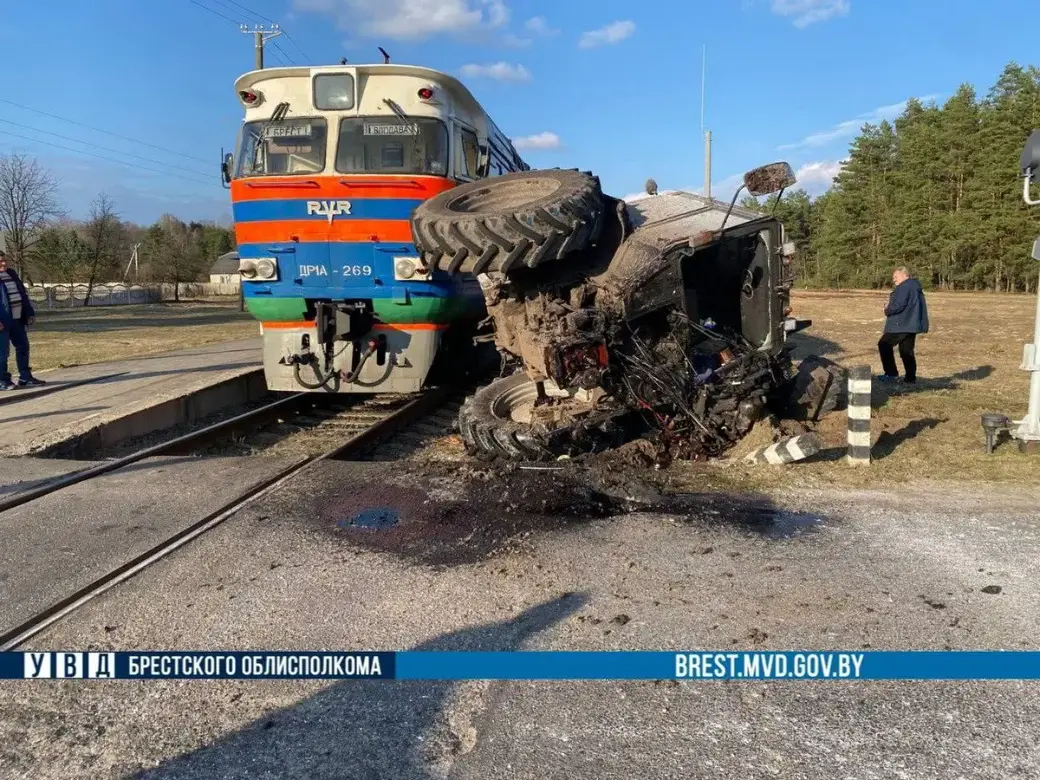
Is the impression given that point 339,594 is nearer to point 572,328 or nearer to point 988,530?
point 572,328

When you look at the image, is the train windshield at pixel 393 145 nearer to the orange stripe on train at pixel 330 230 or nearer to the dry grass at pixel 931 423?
the orange stripe on train at pixel 330 230

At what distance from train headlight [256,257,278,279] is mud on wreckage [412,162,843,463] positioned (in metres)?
2.39

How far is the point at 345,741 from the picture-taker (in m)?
2.84

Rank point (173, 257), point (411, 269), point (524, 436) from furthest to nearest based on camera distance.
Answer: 1. point (173, 257)
2. point (411, 269)
3. point (524, 436)

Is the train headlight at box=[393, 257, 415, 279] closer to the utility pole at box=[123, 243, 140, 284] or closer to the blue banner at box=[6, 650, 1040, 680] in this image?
the blue banner at box=[6, 650, 1040, 680]

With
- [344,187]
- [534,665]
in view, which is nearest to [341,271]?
[344,187]

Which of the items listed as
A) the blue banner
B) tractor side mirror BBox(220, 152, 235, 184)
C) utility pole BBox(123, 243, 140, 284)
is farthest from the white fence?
the blue banner

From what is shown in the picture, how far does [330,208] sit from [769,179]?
4.70 metres

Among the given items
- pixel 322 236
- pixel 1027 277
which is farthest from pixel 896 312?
pixel 1027 277

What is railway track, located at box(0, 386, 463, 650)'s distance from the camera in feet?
13.7

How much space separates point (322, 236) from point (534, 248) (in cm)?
338

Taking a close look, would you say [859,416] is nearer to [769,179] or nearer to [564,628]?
[769,179]

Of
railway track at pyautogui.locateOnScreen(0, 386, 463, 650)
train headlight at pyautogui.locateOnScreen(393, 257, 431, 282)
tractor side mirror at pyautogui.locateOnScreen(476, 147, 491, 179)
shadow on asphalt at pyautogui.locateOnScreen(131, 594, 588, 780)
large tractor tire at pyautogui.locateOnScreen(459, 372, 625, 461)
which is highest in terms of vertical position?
tractor side mirror at pyautogui.locateOnScreen(476, 147, 491, 179)

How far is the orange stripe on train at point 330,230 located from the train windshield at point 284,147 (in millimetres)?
625
